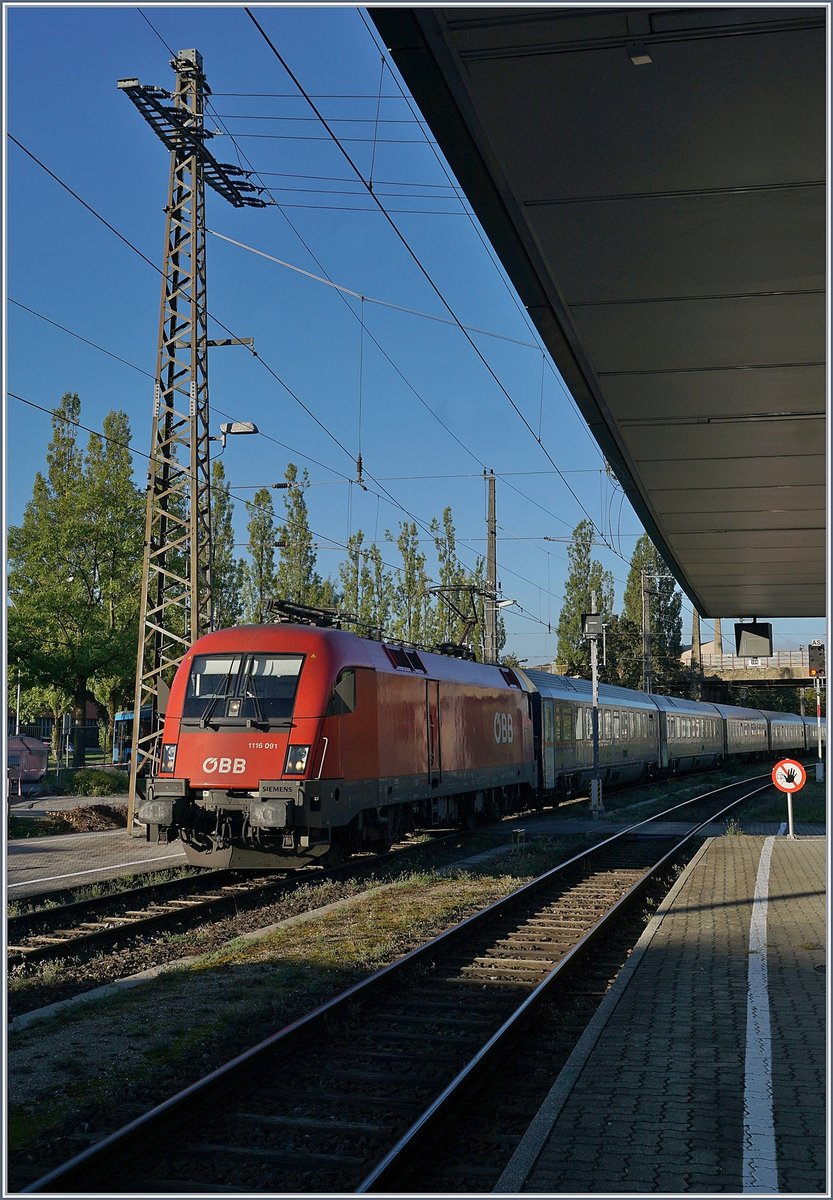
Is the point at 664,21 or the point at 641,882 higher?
the point at 664,21

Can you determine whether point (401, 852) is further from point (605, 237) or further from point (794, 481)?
point (605, 237)

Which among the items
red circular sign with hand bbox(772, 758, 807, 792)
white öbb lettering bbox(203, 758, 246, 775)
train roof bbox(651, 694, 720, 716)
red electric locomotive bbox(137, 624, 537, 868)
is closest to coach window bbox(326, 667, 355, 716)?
red electric locomotive bbox(137, 624, 537, 868)

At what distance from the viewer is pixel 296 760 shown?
1392cm

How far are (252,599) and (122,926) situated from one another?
48.3 m

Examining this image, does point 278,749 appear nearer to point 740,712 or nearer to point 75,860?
point 75,860

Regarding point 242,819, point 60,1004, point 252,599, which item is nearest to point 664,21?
point 60,1004

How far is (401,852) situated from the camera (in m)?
18.2

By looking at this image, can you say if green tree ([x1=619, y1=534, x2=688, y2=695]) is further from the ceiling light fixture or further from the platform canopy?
the ceiling light fixture

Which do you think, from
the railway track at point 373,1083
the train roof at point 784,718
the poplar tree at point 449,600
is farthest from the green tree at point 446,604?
the railway track at point 373,1083

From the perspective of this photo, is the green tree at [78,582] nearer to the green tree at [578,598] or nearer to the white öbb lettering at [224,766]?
the white öbb lettering at [224,766]

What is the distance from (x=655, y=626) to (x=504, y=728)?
5981 cm

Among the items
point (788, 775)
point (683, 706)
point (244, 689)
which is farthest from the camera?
point (683, 706)

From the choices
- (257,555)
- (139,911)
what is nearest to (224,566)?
(257,555)

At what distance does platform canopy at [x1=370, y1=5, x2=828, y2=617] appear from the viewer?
202 inches
